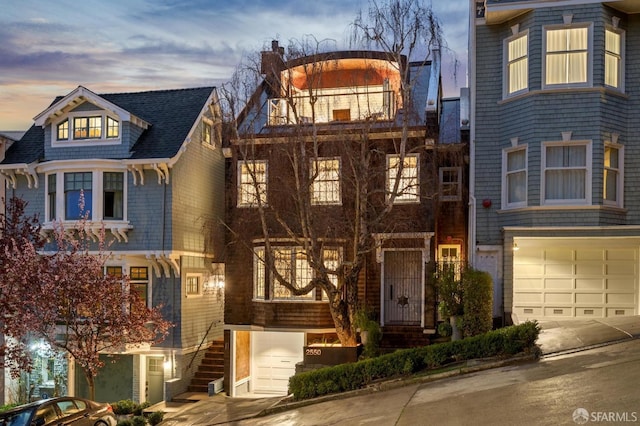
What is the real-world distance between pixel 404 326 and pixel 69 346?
10.8m

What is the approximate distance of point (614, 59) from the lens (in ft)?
62.5

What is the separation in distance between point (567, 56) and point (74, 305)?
16.6m

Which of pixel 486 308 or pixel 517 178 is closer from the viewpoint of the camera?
pixel 486 308

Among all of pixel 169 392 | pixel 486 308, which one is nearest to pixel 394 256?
pixel 486 308

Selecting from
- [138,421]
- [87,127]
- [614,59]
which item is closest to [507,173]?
[614,59]

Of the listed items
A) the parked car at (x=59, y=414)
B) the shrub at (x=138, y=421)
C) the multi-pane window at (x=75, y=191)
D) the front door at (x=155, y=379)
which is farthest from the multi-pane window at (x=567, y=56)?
the front door at (x=155, y=379)

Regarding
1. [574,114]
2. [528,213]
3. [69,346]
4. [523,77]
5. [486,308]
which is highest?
[523,77]

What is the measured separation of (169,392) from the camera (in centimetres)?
2195

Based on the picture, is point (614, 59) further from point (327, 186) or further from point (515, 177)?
point (327, 186)

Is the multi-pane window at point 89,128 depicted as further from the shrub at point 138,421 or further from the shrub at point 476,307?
the shrub at point 476,307

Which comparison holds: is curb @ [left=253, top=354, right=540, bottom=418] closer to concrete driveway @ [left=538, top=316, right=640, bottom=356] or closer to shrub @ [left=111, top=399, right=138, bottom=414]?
concrete driveway @ [left=538, top=316, right=640, bottom=356]

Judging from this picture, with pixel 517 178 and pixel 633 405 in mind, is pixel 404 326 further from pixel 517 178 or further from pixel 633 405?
pixel 633 405

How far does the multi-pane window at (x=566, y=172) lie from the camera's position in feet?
61.3

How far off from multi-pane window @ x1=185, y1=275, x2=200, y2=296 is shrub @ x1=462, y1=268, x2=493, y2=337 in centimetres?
1059
